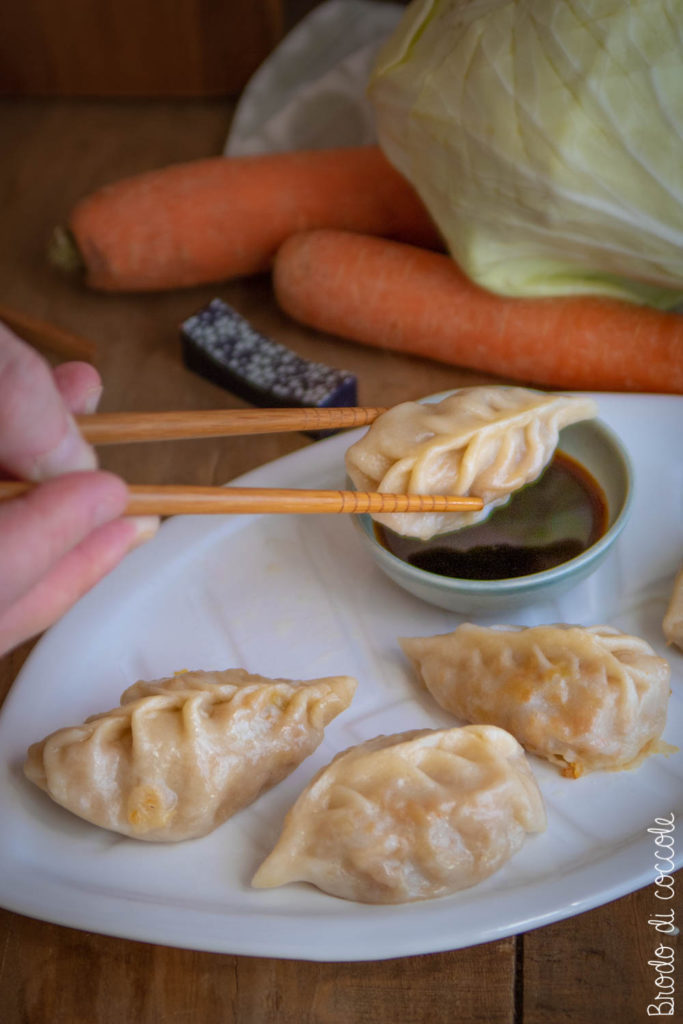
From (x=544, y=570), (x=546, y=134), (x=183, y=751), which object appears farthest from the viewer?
(x=546, y=134)

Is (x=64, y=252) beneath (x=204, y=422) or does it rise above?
beneath

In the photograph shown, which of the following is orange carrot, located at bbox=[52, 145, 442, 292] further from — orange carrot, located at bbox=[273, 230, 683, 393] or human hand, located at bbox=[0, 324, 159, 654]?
human hand, located at bbox=[0, 324, 159, 654]

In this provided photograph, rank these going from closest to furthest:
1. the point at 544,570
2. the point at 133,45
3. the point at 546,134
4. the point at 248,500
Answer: the point at 248,500 < the point at 544,570 < the point at 546,134 < the point at 133,45

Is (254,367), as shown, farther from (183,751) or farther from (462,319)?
(183,751)

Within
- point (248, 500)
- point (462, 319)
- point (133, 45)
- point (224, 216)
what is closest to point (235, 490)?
point (248, 500)

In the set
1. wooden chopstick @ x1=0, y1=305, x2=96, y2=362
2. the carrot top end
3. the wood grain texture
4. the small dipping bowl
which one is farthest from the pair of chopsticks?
the wood grain texture

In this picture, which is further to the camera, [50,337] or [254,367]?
[50,337]

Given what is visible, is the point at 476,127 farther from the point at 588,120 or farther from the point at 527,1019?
the point at 527,1019
